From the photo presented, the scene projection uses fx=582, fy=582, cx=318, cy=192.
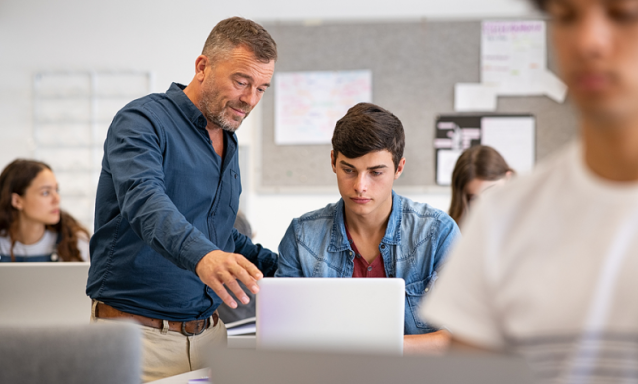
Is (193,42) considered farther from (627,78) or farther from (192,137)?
(627,78)

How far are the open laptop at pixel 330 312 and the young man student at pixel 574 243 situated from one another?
0.50 meters

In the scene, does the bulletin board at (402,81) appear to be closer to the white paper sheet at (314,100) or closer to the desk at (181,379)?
the white paper sheet at (314,100)

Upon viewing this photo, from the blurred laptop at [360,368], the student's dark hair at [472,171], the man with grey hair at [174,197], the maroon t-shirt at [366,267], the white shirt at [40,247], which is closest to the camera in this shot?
the blurred laptop at [360,368]

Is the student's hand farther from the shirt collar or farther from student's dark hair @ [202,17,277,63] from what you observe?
student's dark hair @ [202,17,277,63]

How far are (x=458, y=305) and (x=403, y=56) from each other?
335 cm

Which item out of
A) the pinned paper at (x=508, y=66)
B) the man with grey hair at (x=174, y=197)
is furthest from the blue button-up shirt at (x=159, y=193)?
the pinned paper at (x=508, y=66)

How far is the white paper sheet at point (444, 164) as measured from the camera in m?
3.74

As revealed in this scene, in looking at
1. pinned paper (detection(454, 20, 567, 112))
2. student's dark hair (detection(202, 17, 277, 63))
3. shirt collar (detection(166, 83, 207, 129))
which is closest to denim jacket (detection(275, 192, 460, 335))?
shirt collar (detection(166, 83, 207, 129))

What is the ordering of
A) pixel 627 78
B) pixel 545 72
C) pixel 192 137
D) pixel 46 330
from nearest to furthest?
pixel 627 78
pixel 46 330
pixel 192 137
pixel 545 72

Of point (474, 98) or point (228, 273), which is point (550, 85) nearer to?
point (474, 98)

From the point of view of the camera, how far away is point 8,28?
4.14m

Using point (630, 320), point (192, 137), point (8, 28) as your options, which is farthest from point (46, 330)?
point (8, 28)

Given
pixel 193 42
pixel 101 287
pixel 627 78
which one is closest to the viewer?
pixel 627 78

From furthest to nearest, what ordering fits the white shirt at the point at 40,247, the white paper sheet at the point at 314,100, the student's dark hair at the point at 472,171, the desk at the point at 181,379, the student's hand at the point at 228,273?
1. the white paper sheet at the point at 314,100
2. the white shirt at the point at 40,247
3. the student's dark hair at the point at 472,171
4. the desk at the point at 181,379
5. the student's hand at the point at 228,273
